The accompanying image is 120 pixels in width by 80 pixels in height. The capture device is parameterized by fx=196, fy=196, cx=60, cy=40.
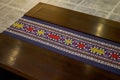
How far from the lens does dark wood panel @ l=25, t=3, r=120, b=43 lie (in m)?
1.74

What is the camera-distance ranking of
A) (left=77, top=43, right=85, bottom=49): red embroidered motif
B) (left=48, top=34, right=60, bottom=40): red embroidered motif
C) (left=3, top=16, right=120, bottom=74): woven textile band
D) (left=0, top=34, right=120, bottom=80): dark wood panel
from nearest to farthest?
(left=0, top=34, right=120, bottom=80): dark wood panel → (left=3, top=16, right=120, bottom=74): woven textile band → (left=77, top=43, right=85, bottom=49): red embroidered motif → (left=48, top=34, right=60, bottom=40): red embroidered motif

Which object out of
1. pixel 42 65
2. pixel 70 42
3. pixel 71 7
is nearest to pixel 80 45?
pixel 70 42

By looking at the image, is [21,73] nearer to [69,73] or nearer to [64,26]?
[69,73]

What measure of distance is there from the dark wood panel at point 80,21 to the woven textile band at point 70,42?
0.05 metres

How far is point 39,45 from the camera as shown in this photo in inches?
64.1

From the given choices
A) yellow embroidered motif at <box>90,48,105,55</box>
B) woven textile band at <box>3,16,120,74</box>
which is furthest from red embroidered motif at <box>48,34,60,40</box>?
yellow embroidered motif at <box>90,48,105,55</box>

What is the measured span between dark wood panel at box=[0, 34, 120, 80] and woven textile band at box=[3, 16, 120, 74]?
0.08 meters

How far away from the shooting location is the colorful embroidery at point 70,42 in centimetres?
155

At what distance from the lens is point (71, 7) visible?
2637 millimetres

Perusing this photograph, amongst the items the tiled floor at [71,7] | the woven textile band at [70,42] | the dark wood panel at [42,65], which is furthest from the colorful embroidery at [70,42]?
the tiled floor at [71,7]

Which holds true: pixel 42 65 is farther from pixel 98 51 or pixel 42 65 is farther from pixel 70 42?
pixel 98 51

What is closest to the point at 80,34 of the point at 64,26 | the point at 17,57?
the point at 64,26

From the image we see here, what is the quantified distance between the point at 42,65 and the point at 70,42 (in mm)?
388

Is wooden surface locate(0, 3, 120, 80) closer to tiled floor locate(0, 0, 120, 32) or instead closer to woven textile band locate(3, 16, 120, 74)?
woven textile band locate(3, 16, 120, 74)
